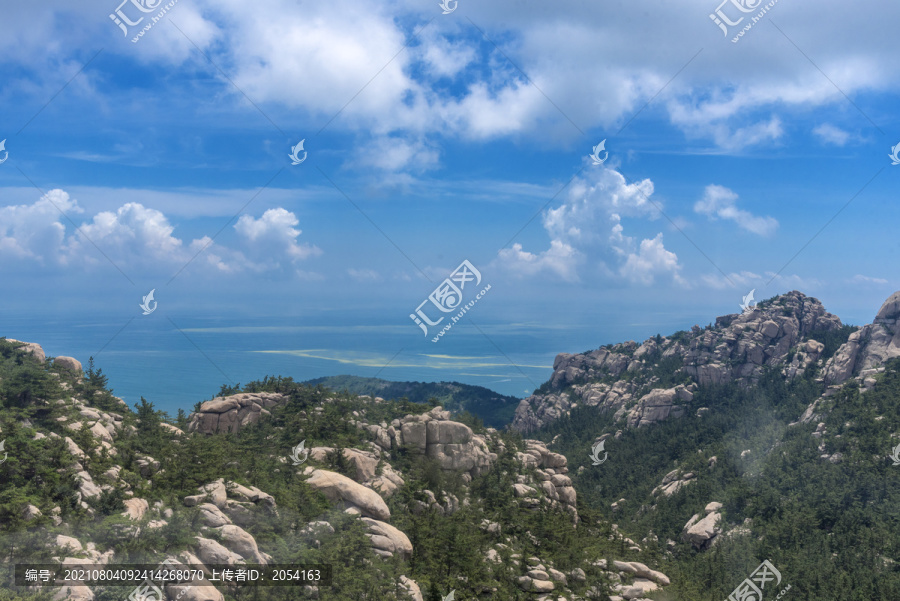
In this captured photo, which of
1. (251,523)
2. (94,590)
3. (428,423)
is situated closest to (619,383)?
(428,423)

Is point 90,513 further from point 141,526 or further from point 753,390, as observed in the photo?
point 753,390

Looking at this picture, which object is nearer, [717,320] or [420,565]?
[420,565]

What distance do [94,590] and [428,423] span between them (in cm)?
3586

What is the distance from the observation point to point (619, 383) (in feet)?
490

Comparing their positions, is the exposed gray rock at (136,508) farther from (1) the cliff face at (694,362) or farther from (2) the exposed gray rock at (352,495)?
(1) the cliff face at (694,362)

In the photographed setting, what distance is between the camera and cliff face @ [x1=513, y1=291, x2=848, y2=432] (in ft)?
418

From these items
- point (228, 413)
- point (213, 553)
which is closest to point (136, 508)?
point (213, 553)

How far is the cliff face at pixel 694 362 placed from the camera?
127 m

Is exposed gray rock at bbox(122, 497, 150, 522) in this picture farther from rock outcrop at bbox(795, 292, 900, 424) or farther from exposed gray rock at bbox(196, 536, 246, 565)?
rock outcrop at bbox(795, 292, 900, 424)

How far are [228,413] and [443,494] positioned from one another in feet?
70.6

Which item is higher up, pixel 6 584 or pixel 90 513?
pixel 90 513

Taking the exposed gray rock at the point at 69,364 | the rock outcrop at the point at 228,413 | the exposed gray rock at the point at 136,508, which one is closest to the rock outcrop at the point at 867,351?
the rock outcrop at the point at 228,413

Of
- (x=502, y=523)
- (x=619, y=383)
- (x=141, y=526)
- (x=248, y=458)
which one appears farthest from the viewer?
(x=619, y=383)

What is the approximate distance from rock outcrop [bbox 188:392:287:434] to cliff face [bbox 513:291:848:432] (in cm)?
9392
